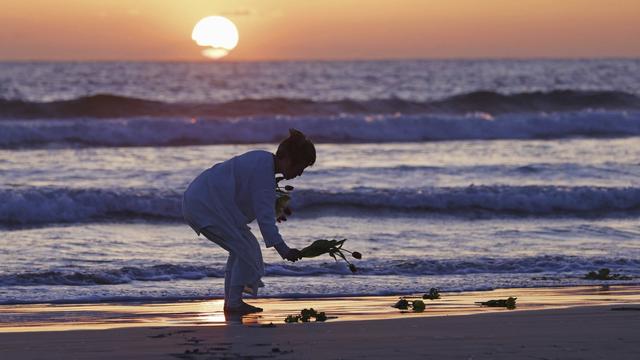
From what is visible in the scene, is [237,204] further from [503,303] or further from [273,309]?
[503,303]

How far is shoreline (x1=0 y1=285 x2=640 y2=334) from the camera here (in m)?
7.06

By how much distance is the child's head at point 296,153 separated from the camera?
21.9 ft

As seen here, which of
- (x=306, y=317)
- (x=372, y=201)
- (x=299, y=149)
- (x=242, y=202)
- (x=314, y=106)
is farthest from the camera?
(x=314, y=106)

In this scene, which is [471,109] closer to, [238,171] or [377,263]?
[377,263]

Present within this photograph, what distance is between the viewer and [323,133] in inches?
1081

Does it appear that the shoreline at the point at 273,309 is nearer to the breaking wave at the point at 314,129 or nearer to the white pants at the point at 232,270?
the white pants at the point at 232,270

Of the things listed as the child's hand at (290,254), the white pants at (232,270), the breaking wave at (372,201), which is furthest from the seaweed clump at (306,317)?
the breaking wave at (372,201)

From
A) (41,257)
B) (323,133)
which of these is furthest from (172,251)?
(323,133)

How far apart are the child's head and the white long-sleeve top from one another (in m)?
0.10

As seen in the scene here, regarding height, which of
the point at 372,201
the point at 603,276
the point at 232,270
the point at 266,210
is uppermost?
the point at 372,201

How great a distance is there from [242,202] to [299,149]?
0.62m

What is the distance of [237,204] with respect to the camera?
7078 millimetres

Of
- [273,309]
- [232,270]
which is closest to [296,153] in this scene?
[232,270]

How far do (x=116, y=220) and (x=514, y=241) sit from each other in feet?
17.1
